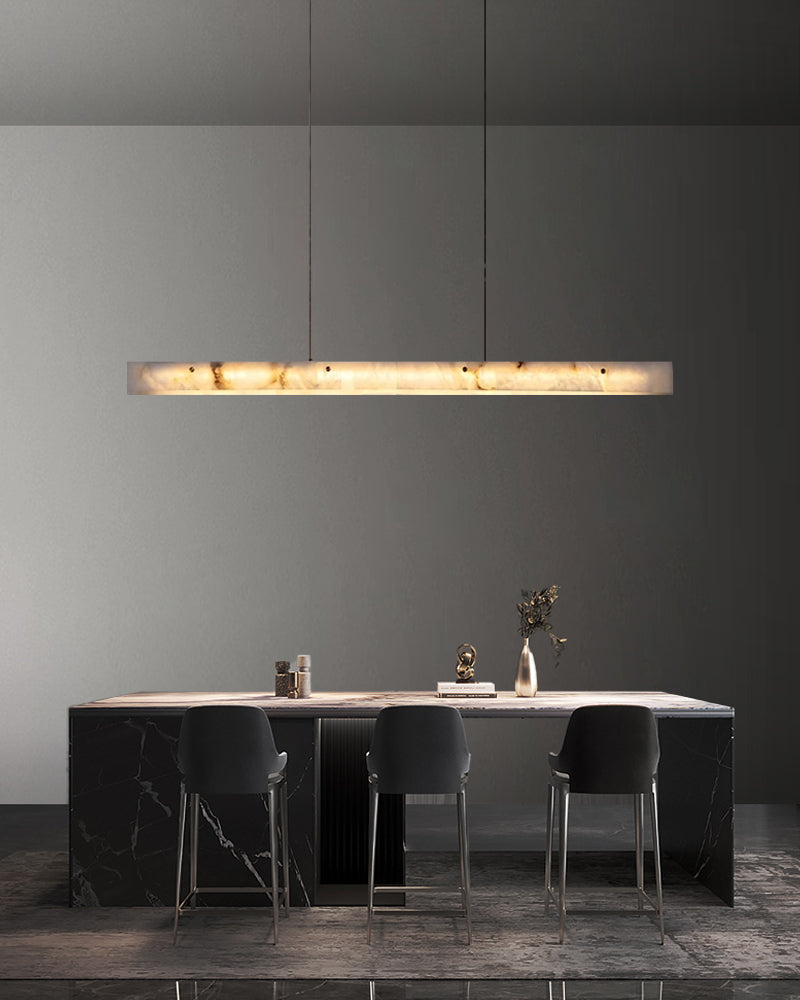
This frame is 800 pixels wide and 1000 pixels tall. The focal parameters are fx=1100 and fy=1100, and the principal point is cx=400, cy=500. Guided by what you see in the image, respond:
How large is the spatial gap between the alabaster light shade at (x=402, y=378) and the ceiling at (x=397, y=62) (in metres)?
1.90

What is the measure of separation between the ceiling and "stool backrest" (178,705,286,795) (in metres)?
3.38

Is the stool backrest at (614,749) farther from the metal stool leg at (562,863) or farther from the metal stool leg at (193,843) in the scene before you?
the metal stool leg at (193,843)

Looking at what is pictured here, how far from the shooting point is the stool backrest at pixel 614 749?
3.96m

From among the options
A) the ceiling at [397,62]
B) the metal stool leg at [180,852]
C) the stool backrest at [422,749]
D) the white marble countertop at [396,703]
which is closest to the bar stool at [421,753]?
the stool backrest at [422,749]

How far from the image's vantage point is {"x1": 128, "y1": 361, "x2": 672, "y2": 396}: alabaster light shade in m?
4.52

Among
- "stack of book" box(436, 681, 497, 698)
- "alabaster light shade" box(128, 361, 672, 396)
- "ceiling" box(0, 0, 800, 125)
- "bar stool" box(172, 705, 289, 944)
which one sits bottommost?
"bar stool" box(172, 705, 289, 944)

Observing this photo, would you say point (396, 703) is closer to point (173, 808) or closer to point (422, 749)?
point (422, 749)

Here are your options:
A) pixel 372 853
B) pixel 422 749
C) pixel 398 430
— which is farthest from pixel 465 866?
pixel 398 430

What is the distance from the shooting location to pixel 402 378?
4.53 metres

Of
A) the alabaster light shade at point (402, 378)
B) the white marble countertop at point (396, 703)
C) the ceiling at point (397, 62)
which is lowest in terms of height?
the white marble countertop at point (396, 703)

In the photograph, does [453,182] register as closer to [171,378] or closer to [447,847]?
[171,378]

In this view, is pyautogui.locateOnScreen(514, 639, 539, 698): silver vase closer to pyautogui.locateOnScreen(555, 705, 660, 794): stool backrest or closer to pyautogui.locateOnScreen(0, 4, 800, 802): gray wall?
pyautogui.locateOnScreen(555, 705, 660, 794): stool backrest

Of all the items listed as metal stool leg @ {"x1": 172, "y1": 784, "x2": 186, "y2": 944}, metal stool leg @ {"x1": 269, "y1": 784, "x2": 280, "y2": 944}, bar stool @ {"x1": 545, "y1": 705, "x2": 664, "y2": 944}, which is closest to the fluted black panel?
metal stool leg @ {"x1": 269, "y1": 784, "x2": 280, "y2": 944}

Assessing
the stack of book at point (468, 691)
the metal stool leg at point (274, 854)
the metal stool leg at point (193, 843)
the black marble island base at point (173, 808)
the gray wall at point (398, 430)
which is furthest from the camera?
the gray wall at point (398, 430)
